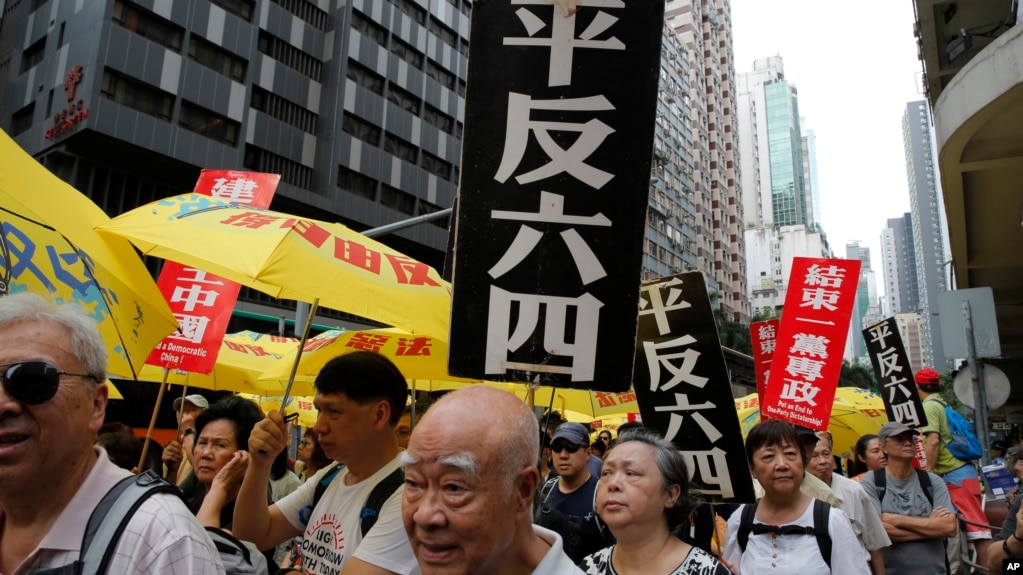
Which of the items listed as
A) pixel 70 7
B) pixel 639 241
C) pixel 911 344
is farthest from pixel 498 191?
pixel 911 344

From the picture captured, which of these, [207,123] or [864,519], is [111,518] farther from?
[207,123]

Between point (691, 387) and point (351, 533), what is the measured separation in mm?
2270

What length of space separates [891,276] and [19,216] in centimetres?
16106

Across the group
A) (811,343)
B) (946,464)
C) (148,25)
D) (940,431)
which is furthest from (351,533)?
(148,25)

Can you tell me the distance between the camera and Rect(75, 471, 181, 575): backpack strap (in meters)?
1.70

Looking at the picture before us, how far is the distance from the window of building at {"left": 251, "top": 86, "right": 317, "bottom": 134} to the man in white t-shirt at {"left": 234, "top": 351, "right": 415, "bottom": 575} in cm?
2900

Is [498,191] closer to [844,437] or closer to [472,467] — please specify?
[472,467]

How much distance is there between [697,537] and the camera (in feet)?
13.2

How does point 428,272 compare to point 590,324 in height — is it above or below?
above

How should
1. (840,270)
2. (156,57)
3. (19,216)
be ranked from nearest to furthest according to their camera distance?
(19,216) < (840,270) < (156,57)

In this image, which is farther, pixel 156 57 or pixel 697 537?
pixel 156 57

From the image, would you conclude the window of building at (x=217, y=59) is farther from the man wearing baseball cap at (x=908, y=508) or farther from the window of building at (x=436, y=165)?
the man wearing baseball cap at (x=908, y=508)

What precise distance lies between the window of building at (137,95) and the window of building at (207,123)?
23.2 inches

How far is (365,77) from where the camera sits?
112ft
